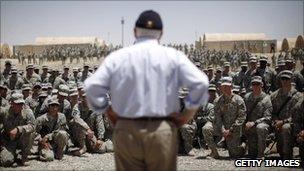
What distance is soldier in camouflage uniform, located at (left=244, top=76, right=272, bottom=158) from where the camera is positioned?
304 inches

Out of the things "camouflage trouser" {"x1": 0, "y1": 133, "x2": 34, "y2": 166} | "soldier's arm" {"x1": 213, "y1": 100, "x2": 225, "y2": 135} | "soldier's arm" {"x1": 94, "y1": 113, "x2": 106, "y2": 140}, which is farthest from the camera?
"soldier's arm" {"x1": 94, "y1": 113, "x2": 106, "y2": 140}

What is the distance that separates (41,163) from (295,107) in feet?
15.9

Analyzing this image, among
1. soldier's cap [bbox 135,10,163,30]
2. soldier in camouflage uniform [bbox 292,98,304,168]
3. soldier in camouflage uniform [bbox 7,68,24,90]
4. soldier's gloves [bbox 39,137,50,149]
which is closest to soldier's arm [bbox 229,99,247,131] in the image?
soldier in camouflage uniform [bbox 292,98,304,168]

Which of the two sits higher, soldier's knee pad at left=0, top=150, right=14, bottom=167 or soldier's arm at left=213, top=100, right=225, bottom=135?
soldier's arm at left=213, top=100, right=225, bottom=135

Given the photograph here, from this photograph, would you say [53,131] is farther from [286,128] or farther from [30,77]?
[30,77]

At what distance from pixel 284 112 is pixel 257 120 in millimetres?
527

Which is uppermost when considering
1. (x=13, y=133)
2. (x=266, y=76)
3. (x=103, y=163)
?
(x=266, y=76)

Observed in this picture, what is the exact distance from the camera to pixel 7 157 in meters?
7.45

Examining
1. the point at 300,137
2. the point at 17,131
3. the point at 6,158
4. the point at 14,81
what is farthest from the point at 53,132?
the point at 14,81

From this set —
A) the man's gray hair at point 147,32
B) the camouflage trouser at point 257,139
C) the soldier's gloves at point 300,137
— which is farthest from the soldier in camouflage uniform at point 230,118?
the man's gray hair at point 147,32

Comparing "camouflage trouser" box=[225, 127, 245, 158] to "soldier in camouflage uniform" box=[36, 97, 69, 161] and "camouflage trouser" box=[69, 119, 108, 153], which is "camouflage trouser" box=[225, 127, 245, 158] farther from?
"soldier in camouflage uniform" box=[36, 97, 69, 161]

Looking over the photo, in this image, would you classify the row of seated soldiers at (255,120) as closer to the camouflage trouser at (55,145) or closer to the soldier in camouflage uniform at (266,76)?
the camouflage trouser at (55,145)

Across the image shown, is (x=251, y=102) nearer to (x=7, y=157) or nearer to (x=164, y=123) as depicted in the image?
(x=7, y=157)

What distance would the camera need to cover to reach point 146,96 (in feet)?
9.43
